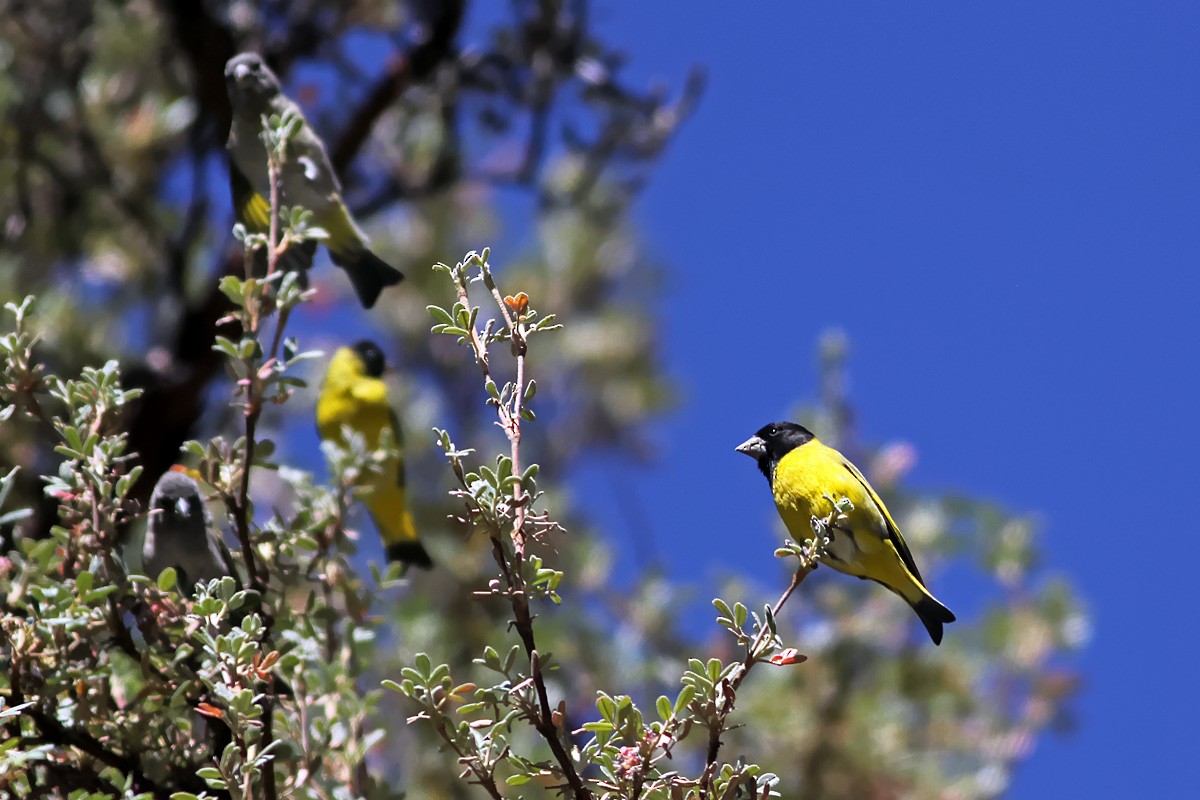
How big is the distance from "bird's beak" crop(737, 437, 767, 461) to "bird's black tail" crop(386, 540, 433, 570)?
33.7 inches

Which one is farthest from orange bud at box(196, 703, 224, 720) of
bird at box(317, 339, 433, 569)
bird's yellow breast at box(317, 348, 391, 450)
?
bird's yellow breast at box(317, 348, 391, 450)

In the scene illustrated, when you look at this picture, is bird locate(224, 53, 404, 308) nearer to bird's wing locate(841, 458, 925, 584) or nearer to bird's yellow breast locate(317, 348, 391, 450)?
bird's yellow breast locate(317, 348, 391, 450)

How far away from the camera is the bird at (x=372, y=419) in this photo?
142 inches

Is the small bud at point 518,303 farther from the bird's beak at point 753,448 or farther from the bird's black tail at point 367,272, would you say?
the bird's beak at point 753,448

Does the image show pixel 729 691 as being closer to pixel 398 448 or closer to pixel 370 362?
pixel 398 448

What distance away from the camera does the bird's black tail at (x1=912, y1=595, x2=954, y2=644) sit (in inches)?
107

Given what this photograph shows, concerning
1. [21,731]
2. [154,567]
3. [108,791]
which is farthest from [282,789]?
[154,567]

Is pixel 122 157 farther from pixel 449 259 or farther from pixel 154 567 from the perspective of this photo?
pixel 154 567

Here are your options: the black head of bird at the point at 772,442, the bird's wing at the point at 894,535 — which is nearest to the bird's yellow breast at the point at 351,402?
the black head of bird at the point at 772,442

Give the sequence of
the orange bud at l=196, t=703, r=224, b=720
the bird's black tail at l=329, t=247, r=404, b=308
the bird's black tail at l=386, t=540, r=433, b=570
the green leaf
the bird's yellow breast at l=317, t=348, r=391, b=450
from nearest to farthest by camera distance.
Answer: the orange bud at l=196, t=703, r=224, b=720
the green leaf
the bird's black tail at l=329, t=247, r=404, b=308
the bird's black tail at l=386, t=540, r=433, b=570
the bird's yellow breast at l=317, t=348, r=391, b=450

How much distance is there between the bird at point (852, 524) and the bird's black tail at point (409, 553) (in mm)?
970

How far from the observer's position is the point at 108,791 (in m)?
2.23

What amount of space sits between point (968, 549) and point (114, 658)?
4008 mm

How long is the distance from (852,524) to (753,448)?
1.47ft
